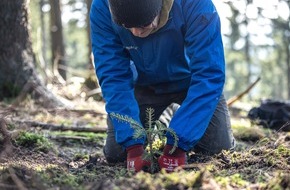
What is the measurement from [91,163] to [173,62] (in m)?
1.18

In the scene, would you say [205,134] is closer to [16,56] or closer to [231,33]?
[16,56]

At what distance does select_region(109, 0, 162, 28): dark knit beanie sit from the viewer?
9.73ft

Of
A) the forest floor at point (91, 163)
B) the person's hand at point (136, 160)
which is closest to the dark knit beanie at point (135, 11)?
the person's hand at point (136, 160)

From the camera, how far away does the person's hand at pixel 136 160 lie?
313 cm

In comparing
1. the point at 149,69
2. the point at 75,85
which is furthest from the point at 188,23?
the point at 75,85

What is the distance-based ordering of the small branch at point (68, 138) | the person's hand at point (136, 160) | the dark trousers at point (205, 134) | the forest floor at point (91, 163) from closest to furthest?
the forest floor at point (91, 163) → the person's hand at point (136, 160) → the dark trousers at point (205, 134) → the small branch at point (68, 138)

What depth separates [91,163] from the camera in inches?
131

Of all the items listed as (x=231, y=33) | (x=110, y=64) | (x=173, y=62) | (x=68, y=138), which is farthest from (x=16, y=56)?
(x=231, y=33)

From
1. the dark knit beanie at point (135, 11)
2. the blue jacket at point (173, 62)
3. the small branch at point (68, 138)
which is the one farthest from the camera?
the small branch at point (68, 138)

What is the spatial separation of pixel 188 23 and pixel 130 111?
2.68ft

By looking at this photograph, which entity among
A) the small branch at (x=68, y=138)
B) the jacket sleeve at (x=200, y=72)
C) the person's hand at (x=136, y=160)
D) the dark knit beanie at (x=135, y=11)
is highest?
the dark knit beanie at (x=135, y=11)

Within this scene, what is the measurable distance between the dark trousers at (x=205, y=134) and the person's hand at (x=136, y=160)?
17.7 inches

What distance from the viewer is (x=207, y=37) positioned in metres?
3.36

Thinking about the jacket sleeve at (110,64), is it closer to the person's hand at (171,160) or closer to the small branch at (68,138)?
the person's hand at (171,160)
